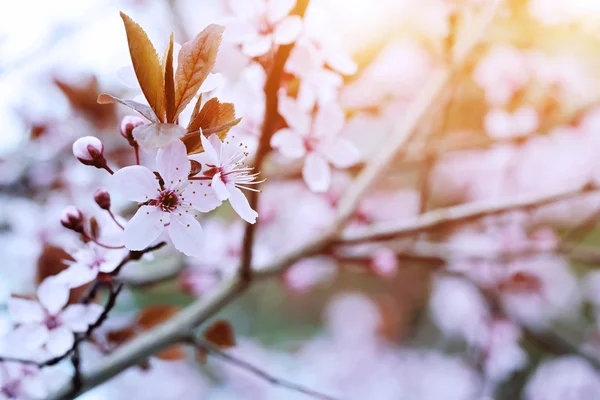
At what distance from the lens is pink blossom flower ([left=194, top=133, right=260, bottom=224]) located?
408mm

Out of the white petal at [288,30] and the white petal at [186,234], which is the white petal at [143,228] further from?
the white petal at [288,30]

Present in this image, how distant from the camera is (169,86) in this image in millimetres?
407

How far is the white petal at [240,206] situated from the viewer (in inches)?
16.9

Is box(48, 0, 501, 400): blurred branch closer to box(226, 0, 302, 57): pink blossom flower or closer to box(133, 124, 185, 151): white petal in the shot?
box(226, 0, 302, 57): pink blossom flower

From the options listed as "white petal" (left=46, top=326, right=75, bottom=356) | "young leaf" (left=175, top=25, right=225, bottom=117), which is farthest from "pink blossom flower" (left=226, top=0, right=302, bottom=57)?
"white petal" (left=46, top=326, right=75, bottom=356)

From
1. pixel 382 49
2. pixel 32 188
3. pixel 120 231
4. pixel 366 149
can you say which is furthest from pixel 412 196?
pixel 120 231

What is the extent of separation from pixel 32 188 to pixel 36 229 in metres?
0.21

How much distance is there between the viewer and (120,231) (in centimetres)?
54

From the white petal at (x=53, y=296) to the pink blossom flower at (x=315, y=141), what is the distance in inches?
11.0

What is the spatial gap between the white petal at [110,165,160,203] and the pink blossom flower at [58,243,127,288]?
113 mm

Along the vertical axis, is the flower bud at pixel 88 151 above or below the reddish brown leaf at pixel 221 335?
above

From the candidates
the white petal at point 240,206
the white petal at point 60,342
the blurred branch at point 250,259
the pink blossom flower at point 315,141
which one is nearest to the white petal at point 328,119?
the pink blossom flower at point 315,141

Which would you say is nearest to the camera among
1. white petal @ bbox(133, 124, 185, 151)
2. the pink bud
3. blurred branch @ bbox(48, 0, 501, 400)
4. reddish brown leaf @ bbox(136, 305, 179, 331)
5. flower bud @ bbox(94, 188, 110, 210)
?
white petal @ bbox(133, 124, 185, 151)

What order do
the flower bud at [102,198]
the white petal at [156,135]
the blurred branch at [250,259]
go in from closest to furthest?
the white petal at [156,135]
the flower bud at [102,198]
the blurred branch at [250,259]
